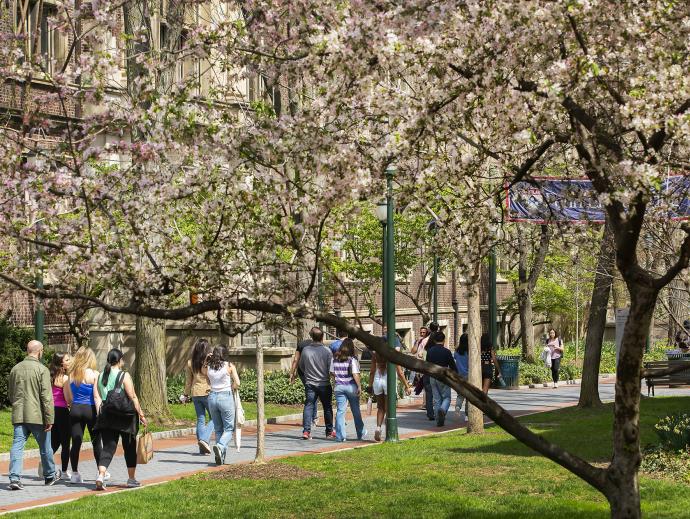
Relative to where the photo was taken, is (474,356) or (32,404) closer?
(32,404)

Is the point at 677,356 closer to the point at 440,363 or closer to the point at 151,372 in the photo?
the point at 440,363

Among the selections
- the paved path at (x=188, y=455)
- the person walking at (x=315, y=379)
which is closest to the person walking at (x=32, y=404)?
the paved path at (x=188, y=455)

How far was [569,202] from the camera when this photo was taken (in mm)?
9992

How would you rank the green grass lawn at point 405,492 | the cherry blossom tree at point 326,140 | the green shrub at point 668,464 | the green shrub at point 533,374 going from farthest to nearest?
the green shrub at point 533,374 → the green shrub at point 668,464 → the green grass lawn at point 405,492 → the cherry blossom tree at point 326,140

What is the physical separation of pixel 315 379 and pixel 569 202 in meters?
10.7

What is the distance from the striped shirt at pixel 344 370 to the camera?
1985cm

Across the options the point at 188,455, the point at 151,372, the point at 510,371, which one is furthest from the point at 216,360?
the point at 510,371

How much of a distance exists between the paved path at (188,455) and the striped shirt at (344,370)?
3.12 feet

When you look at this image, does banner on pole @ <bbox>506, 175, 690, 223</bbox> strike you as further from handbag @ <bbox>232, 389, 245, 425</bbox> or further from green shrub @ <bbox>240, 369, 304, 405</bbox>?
green shrub @ <bbox>240, 369, 304, 405</bbox>

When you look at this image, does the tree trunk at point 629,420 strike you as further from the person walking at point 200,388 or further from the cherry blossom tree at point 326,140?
the person walking at point 200,388

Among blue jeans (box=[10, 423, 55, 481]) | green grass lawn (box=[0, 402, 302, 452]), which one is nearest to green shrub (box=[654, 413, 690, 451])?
blue jeans (box=[10, 423, 55, 481])

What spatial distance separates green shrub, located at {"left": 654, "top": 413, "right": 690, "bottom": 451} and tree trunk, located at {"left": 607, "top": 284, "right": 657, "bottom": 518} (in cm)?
694

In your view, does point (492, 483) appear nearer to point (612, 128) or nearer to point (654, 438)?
point (654, 438)

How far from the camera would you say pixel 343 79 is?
788 centimetres
